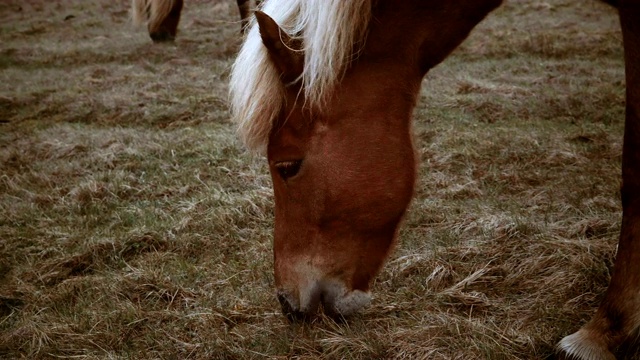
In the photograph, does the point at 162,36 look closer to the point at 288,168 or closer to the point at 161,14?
the point at 161,14

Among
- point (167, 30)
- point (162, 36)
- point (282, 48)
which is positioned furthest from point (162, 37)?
point (282, 48)

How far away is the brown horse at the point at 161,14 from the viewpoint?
6.61 meters

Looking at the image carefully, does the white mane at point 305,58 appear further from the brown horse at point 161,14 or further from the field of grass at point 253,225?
the brown horse at point 161,14

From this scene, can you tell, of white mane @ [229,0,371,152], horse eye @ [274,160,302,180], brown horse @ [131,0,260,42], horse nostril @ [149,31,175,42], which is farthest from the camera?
horse nostril @ [149,31,175,42]

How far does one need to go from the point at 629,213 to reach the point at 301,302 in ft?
3.71

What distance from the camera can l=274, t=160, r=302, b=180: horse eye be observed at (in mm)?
1911

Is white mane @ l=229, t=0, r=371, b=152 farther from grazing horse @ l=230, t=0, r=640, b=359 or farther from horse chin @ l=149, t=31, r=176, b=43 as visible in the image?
horse chin @ l=149, t=31, r=176, b=43

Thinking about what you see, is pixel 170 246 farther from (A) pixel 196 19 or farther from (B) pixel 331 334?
(A) pixel 196 19

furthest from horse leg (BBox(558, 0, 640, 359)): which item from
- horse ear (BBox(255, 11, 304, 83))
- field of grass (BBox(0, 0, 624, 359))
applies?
horse ear (BBox(255, 11, 304, 83))

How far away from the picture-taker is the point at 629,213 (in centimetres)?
189

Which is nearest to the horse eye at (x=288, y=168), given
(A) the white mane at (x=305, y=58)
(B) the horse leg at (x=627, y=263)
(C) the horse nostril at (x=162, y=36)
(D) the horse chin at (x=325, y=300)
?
(A) the white mane at (x=305, y=58)

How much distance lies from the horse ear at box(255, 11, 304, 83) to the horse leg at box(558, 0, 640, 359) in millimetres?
1025

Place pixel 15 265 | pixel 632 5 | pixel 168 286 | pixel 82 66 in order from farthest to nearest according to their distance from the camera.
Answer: pixel 82 66 → pixel 15 265 → pixel 168 286 → pixel 632 5

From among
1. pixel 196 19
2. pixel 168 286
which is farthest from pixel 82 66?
pixel 168 286
